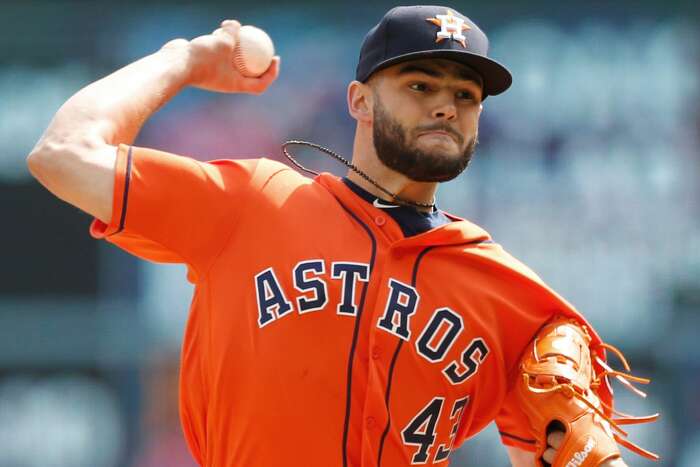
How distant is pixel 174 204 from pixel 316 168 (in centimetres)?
407

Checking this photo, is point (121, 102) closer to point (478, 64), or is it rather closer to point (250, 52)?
point (250, 52)

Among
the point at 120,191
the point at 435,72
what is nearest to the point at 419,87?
the point at 435,72

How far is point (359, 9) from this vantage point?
7.06m

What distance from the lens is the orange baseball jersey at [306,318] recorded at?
2.73 m

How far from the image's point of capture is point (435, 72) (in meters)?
2.95

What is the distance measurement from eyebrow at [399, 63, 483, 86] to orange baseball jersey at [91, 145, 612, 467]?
0.33 m

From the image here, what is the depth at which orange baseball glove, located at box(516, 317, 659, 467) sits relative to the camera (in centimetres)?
280

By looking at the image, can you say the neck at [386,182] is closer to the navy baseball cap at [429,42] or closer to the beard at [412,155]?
the beard at [412,155]

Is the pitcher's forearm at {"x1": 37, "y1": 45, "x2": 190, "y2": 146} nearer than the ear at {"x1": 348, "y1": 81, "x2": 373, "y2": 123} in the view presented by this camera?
Yes

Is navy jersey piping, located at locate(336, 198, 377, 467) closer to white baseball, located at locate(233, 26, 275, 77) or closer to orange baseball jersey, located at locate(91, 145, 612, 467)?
orange baseball jersey, located at locate(91, 145, 612, 467)

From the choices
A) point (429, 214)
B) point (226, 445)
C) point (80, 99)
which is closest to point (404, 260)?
point (429, 214)

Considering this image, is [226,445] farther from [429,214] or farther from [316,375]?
[429,214]

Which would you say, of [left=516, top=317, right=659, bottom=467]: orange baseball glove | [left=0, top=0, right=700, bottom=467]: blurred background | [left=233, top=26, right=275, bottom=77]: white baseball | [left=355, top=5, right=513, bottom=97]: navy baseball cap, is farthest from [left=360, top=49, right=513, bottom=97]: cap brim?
[left=0, top=0, right=700, bottom=467]: blurred background

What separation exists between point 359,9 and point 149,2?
1.09 meters
